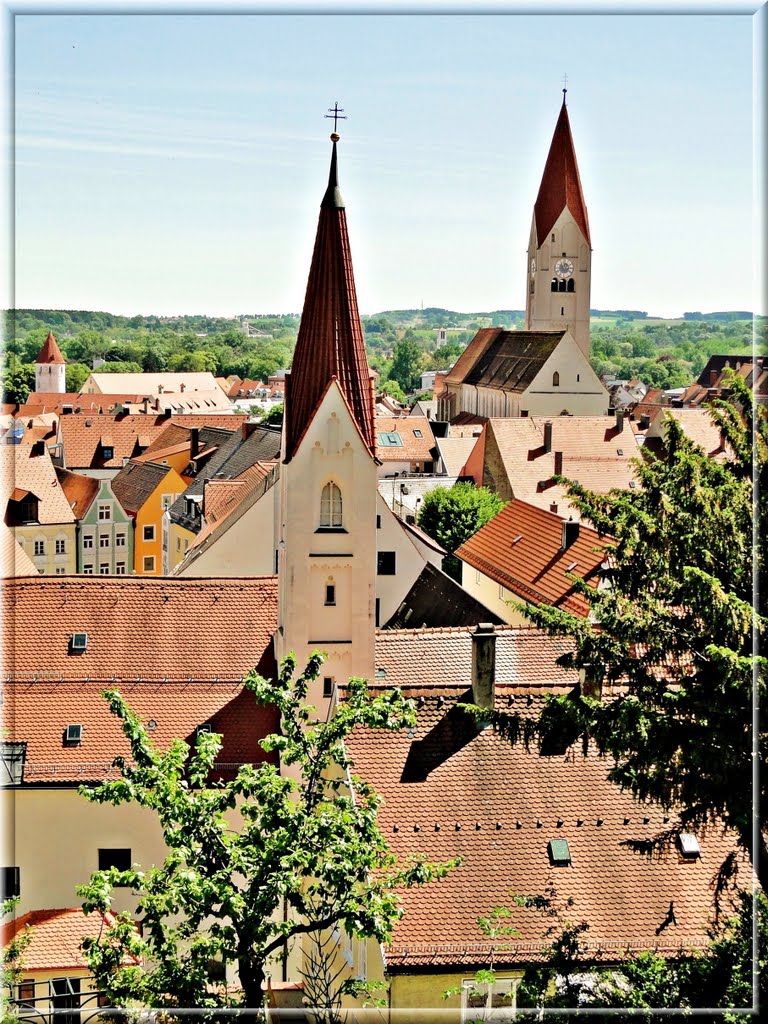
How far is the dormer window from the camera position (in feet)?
56.8

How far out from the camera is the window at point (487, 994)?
9641mm

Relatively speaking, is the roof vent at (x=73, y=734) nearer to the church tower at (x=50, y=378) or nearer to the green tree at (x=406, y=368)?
the church tower at (x=50, y=378)

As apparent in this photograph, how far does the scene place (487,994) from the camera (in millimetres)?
9867

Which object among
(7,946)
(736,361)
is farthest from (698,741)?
(7,946)

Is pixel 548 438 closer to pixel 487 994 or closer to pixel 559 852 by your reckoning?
pixel 559 852

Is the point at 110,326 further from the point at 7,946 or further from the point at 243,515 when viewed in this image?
the point at 7,946

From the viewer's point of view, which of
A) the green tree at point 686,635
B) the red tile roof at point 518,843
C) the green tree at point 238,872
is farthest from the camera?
the red tile roof at point 518,843

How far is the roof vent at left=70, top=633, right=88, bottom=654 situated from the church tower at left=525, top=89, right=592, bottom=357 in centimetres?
5174

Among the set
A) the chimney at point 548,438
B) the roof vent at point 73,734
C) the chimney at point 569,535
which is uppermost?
the chimney at point 548,438

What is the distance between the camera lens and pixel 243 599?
57.3ft

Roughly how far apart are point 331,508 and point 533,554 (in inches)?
266

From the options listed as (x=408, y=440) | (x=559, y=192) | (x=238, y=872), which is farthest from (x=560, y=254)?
(x=238, y=872)

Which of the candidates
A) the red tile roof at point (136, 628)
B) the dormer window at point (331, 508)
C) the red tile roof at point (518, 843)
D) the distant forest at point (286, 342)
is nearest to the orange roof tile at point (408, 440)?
the distant forest at point (286, 342)

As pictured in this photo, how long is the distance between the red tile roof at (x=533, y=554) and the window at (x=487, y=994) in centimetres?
913
